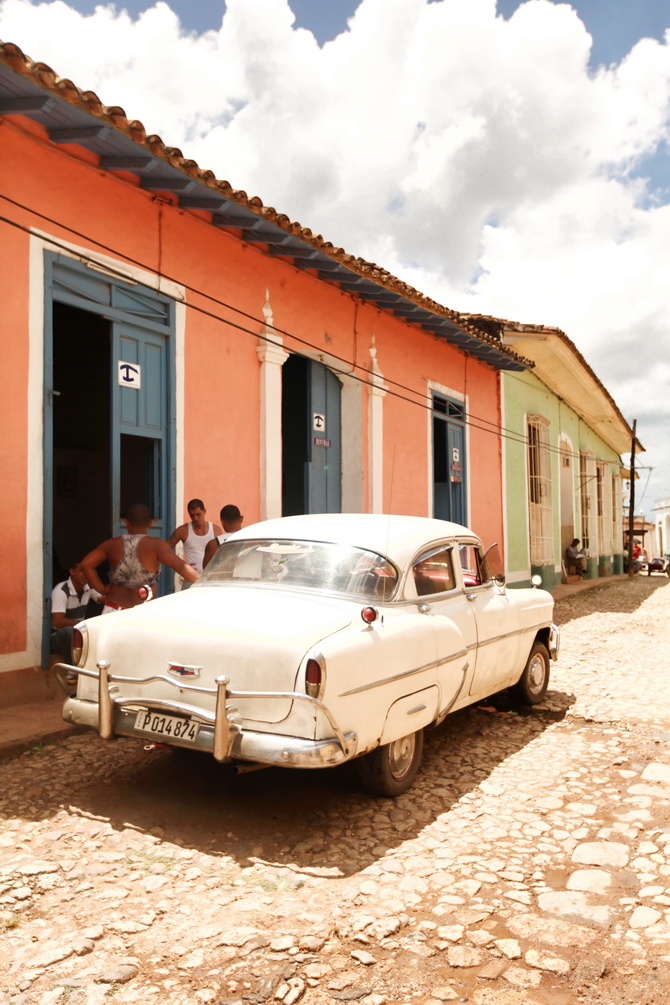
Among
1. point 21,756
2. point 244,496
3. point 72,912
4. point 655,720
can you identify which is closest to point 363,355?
point 244,496

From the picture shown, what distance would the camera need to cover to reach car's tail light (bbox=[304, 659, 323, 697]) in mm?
3527

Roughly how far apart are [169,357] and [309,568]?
12.2ft

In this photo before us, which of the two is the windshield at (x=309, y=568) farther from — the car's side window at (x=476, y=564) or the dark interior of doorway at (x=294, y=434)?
the dark interior of doorway at (x=294, y=434)

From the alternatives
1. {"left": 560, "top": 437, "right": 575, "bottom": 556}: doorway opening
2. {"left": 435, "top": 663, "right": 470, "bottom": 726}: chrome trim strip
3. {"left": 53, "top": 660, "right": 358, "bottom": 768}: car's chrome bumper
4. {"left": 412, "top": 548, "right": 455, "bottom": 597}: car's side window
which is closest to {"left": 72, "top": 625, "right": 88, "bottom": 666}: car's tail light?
{"left": 53, "top": 660, "right": 358, "bottom": 768}: car's chrome bumper

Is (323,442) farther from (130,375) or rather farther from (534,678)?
(534,678)

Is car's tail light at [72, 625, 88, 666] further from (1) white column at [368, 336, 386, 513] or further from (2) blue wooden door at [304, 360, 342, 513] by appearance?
(1) white column at [368, 336, 386, 513]

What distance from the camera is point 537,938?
9.21 ft

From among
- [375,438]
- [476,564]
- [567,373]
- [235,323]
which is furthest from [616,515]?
[476,564]

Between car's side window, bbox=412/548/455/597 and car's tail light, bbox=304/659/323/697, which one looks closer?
car's tail light, bbox=304/659/323/697

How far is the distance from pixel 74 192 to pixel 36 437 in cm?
205

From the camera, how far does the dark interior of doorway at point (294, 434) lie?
415 inches

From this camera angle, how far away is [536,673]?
20.7 ft

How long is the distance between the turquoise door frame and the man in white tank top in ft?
1.15

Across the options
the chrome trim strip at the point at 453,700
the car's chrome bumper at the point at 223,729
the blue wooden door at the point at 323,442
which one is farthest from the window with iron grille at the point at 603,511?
the car's chrome bumper at the point at 223,729
